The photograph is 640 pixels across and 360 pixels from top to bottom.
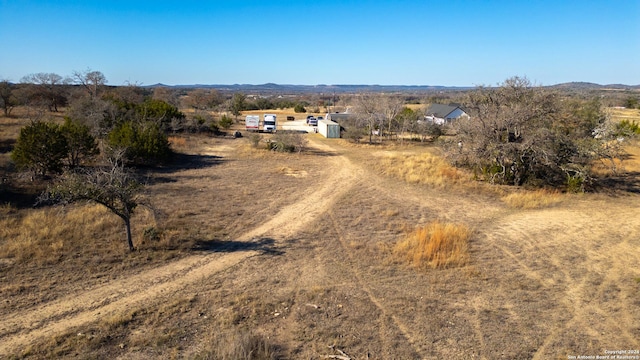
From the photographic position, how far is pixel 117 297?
848cm

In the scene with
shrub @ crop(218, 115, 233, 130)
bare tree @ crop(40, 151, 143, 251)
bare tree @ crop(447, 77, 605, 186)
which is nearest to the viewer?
bare tree @ crop(40, 151, 143, 251)

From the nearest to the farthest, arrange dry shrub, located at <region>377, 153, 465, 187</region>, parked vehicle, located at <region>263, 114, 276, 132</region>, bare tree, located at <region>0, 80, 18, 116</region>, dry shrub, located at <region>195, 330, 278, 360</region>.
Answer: dry shrub, located at <region>195, 330, 278, 360</region> → dry shrub, located at <region>377, 153, 465, 187</region> → bare tree, located at <region>0, 80, 18, 116</region> → parked vehicle, located at <region>263, 114, 276, 132</region>

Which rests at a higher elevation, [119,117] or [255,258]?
[119,117]

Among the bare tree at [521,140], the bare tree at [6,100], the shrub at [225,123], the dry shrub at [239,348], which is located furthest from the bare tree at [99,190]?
the bare tree at [6,100]

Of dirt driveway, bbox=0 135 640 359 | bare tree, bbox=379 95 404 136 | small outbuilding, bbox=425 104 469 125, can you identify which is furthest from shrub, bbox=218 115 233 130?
dirt driveway, bbox=0 135 640 359

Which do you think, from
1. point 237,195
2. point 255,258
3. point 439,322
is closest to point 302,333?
point 439,322

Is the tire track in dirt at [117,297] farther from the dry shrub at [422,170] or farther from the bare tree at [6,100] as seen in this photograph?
the bare tree at [6,100]

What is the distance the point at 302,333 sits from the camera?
7.43 metres

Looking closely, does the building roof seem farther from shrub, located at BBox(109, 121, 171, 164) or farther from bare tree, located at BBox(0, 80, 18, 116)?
bare tree, located at BBox(0, 80, 18, 116)

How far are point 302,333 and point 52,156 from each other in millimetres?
16738

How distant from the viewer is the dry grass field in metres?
7.11

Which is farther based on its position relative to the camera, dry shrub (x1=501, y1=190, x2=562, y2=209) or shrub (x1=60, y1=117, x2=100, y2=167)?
shrub (x1=60, y1=117, x2=100, y2=167)

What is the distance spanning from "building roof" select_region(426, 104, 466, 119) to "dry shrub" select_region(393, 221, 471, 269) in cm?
3683

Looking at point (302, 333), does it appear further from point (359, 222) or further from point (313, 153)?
point (313, 153)
